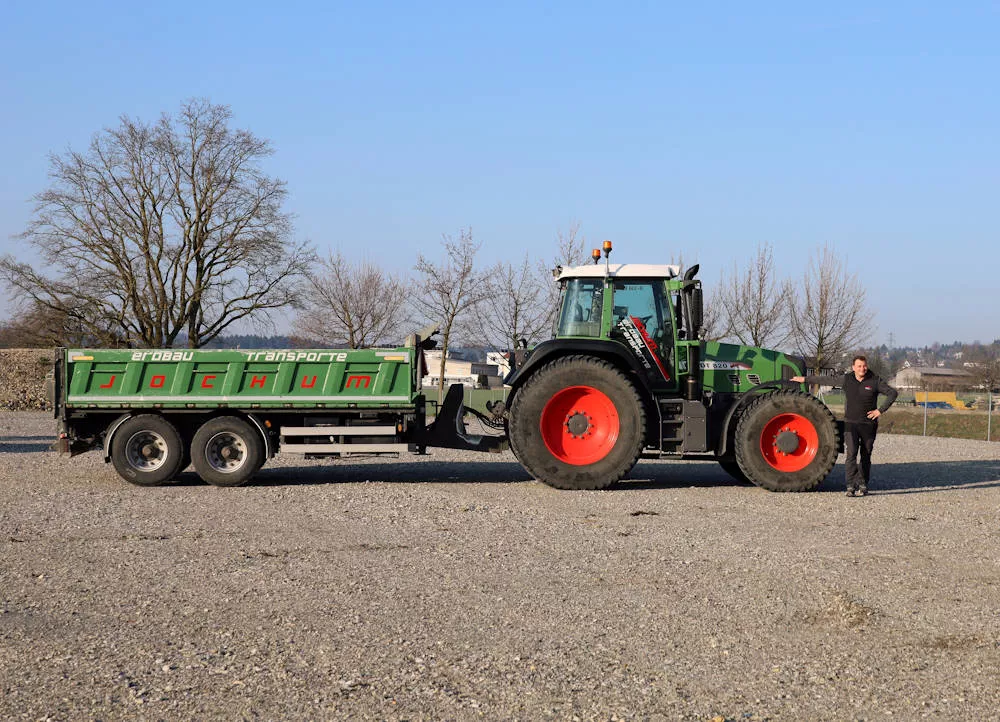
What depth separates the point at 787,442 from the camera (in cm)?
1247

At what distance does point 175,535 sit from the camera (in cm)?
926

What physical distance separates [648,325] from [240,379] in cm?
526

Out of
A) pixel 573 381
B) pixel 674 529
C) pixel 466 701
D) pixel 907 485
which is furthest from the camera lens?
pixel 907 485

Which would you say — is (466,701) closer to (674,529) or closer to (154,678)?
(154,678)

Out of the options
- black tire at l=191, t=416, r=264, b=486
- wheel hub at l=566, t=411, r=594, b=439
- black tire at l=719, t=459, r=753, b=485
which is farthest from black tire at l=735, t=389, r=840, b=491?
black tire at l=191, t=416, r=264, b=486

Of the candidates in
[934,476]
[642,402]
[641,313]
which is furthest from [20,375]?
[934,476]

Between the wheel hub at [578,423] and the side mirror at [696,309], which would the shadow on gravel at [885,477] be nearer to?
the wheel hub at [578,423]

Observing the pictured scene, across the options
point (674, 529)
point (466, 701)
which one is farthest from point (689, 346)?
point (466, 701)

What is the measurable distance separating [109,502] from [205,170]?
26344 millimetres

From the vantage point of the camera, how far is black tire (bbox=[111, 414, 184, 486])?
1269 cm

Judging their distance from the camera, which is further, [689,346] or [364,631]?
[689,346]

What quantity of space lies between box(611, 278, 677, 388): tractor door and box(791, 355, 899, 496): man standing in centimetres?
210

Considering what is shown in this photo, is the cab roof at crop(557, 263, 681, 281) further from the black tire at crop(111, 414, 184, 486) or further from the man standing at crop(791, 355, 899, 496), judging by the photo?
the black tire at crop(111, 414, 184, 486)

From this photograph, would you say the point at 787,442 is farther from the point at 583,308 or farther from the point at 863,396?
the point at 583,308
